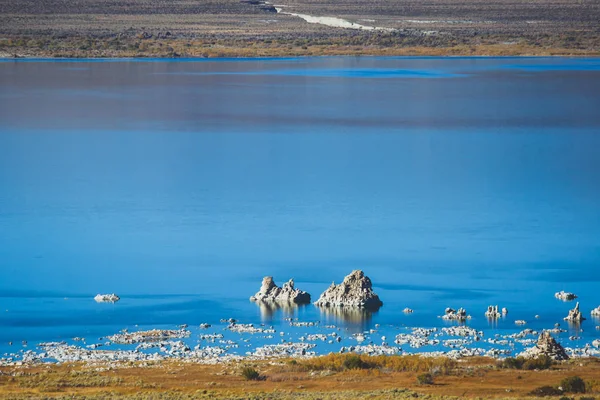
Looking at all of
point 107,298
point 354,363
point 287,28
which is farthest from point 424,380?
point 287,28

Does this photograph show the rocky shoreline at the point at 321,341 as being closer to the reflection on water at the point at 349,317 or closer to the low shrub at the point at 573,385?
the reflection on water at the point at 349,317

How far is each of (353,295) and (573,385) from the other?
428cm

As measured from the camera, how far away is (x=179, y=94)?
131 ft

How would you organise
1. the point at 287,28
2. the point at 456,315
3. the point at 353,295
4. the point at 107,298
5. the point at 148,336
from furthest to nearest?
the point at 287,28 → the point at 107,298 → the point at 353,295 → the point at 456,315 → the point at 148,336

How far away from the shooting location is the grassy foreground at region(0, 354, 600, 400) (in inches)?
416

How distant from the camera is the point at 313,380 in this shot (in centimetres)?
1127

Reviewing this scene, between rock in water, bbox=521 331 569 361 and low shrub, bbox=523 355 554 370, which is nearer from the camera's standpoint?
low shrub, bbox=523 355 554 370

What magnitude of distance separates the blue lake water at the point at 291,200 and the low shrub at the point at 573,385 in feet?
8.08

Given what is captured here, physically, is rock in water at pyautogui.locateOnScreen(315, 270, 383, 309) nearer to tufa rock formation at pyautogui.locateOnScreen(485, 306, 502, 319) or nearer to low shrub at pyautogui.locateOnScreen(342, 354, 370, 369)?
tufa rock formation at pyautogui.locateOnScreen(485, 306, 502, 319)

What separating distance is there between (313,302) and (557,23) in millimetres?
72559

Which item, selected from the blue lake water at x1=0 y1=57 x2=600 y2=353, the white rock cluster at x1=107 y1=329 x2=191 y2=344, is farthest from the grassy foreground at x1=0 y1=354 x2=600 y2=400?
the blue lake water at x1=0 y1=57 x2=600 y2=353

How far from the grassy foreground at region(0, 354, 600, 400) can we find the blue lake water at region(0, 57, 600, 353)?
1685mm

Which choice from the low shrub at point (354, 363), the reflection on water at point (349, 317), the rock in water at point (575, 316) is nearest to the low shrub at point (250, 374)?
the low shrub at point (354, 363)

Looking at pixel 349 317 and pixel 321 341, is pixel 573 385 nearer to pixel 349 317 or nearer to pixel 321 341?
pixel 321 341
